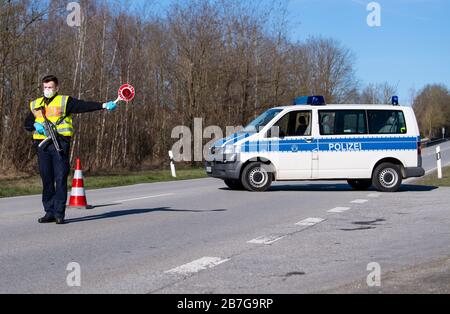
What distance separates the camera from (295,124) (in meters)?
15.9

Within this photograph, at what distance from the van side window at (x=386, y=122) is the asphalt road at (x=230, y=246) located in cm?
280

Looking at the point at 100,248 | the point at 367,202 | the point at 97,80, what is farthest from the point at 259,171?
the point at 97,80

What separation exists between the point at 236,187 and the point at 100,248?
31.1 feet

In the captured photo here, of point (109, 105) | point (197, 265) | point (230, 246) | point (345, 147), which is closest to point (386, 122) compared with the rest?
point (345, 147)

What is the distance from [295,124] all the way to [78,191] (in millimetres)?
6058

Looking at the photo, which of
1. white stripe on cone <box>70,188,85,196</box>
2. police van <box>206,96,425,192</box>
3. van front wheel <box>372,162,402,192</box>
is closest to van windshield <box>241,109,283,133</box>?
police van <box>206,96,425,192</box>

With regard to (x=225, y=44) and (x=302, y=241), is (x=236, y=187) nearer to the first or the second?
(x=302, y=241)

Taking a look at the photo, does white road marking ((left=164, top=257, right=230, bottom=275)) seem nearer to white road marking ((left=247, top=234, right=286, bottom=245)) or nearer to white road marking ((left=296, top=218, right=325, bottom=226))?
white road marking ((left=247, top=234, right=286, bottom=245))

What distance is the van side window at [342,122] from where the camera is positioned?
1588cm

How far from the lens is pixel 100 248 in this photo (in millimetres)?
7848

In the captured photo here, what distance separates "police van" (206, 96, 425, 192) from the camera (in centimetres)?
1575

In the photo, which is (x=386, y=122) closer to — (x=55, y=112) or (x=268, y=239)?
(x=268, y=239)

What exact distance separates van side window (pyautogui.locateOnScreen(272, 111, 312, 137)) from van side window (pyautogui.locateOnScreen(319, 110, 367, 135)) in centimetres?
33

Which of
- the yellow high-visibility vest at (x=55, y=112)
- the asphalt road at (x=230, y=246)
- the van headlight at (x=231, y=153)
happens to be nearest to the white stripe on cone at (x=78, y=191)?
the asphalt road at (x=230, y=246)
